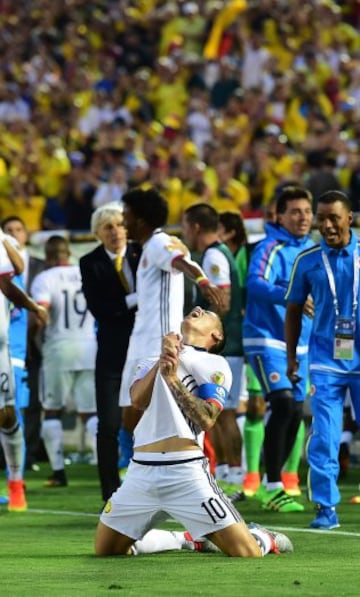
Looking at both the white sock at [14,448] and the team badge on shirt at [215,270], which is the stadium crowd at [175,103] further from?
the white sock at [14,448]

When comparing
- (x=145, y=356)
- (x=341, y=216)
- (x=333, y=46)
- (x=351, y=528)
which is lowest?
(x=351, y=528)

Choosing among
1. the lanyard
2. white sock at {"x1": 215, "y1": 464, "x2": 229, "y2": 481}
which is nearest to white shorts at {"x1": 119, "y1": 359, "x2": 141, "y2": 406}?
the lanyard

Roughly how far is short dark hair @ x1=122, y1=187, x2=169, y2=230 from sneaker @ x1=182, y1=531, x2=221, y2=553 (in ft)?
8.85

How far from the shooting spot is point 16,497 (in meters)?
12.8

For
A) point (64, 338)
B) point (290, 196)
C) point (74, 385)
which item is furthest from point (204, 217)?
point (74, 385)

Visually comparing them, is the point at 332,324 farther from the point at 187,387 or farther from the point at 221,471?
the point at 221,471

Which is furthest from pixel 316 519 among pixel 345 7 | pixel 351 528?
pixel 345 7

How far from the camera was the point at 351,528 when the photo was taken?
11.0 m

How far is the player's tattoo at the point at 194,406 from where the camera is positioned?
8.95 m

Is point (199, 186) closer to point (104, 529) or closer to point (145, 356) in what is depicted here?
point (145, 356)

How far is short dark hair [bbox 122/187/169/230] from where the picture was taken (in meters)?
11.7

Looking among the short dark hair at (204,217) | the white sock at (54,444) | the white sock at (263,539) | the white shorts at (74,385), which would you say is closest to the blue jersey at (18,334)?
the white sock at (54,444)

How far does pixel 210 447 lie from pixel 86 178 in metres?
9.46

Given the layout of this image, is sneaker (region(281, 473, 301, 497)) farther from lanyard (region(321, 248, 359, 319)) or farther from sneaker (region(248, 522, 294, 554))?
sneaker (region(248, 522, 294, 554))
